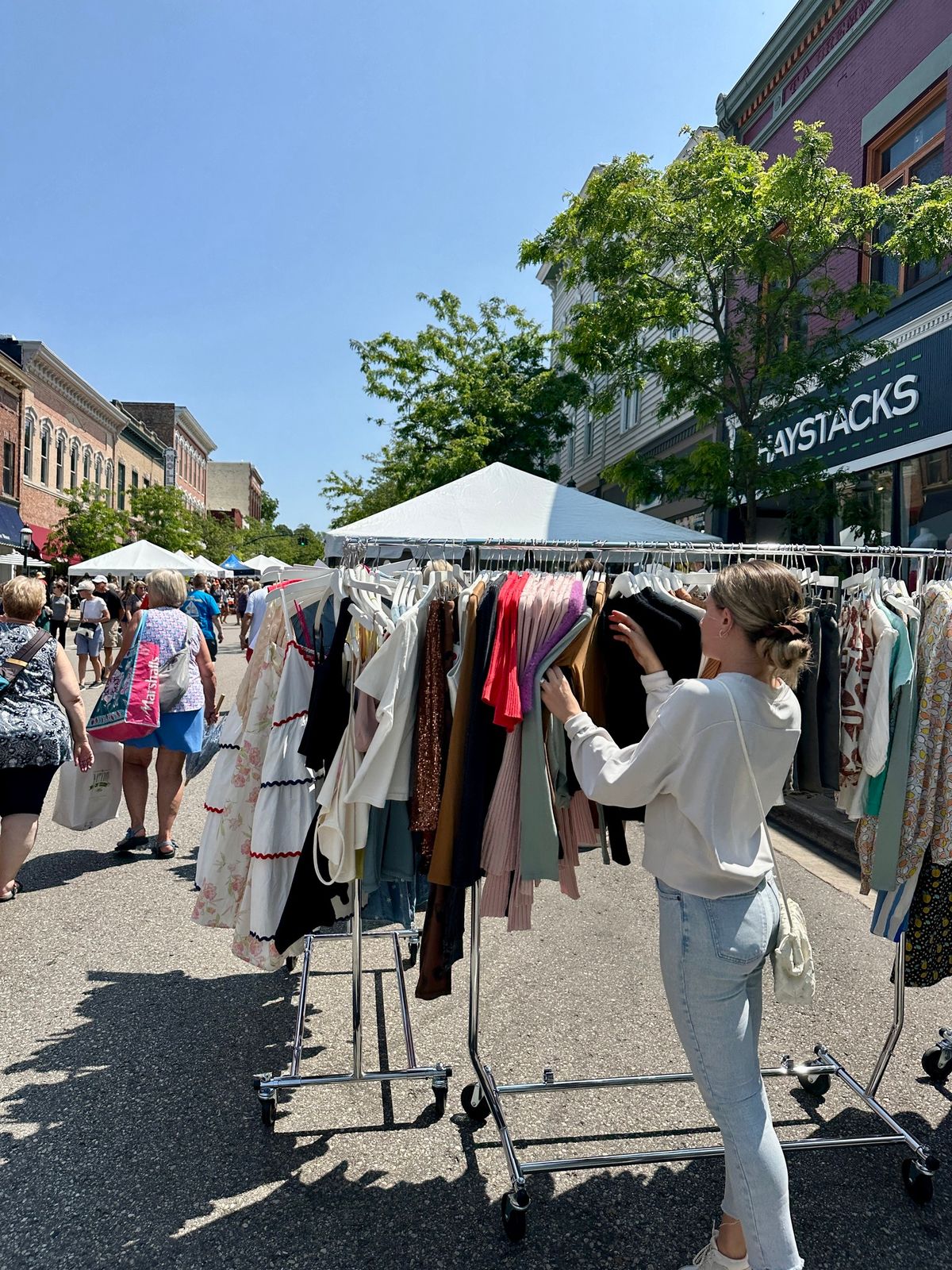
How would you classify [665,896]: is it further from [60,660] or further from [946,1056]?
[60,660]

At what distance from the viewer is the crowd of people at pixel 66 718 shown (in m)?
4.77

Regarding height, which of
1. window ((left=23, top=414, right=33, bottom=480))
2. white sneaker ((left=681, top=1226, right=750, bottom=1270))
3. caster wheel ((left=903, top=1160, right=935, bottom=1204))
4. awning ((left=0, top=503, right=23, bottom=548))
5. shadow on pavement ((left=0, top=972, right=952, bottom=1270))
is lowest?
shadow on pavement ((left=0, top=972, right=952, bottom=1270))

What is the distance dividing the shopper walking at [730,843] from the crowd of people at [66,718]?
2.21 metres

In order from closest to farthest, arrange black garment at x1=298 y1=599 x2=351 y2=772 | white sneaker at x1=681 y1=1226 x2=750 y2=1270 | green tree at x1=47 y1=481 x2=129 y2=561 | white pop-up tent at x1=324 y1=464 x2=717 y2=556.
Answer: white sneaker at x1=681 y1=1226 x2=750 y2=1270, black garment at x1=298 y1=599 x2=351 y2=772, white pop-up tent at x1=324 y1=464 x2=717 y2=556, green tree at x1=47 y1=481 x2=129 y2=561

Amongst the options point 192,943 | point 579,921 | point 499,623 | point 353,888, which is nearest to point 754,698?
point 499,623

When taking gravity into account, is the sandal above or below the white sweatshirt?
below

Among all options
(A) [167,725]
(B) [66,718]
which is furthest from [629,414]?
(B) [66,718]

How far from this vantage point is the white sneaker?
223cm

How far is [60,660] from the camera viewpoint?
16.5ft

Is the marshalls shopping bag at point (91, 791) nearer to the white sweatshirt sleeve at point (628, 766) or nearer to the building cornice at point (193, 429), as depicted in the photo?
the white sweatshirt sleeve at point (628, 766)

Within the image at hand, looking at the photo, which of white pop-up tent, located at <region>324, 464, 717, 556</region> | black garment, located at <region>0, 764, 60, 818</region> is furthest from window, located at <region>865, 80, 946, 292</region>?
black garment, located at <region>0, 764, 60, 818</region>

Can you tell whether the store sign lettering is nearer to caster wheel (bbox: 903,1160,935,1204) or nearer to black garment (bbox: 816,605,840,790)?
black garment (bbox: 816,605,840,790)

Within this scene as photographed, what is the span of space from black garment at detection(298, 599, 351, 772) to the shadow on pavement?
53.5 inches

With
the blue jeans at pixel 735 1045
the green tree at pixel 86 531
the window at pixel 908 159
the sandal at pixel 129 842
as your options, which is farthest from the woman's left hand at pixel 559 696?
the green tree at pixel 86 531
